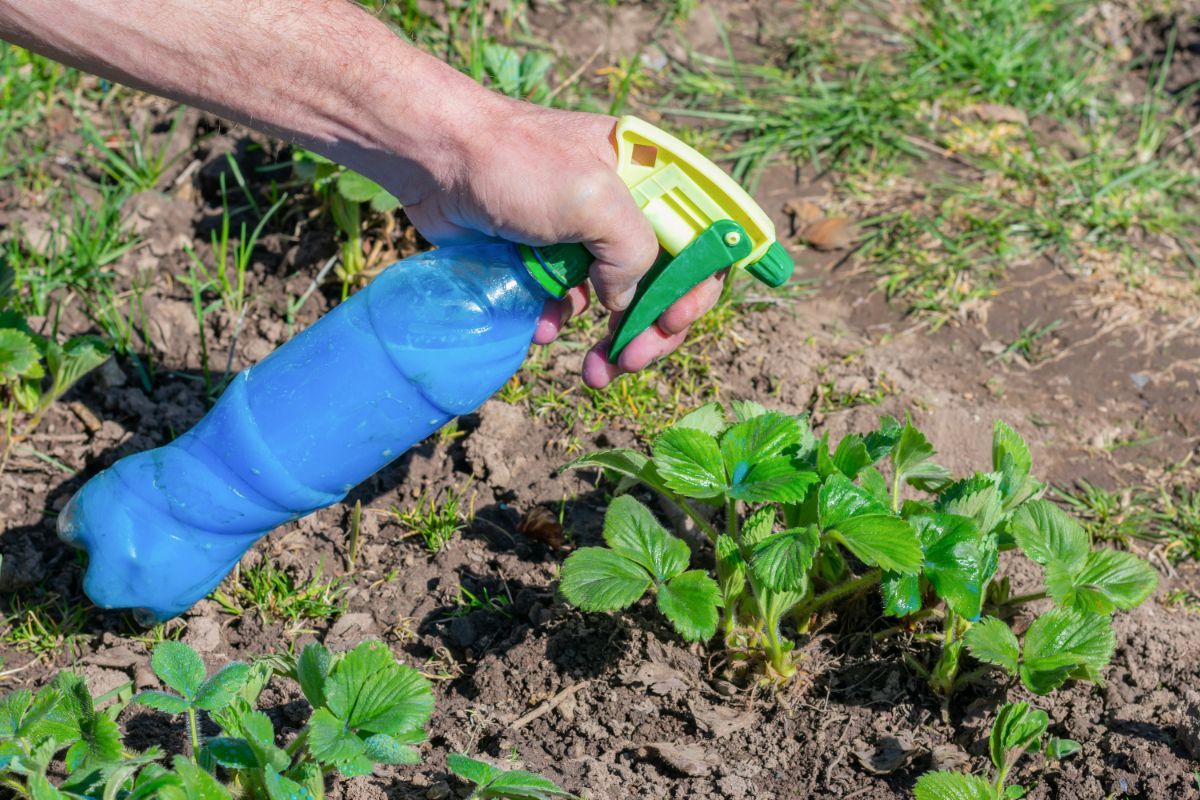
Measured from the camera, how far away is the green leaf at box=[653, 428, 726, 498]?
83.6 inches

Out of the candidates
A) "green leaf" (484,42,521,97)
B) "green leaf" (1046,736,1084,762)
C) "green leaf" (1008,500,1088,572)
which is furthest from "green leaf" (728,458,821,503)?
"green leaf" (484,42,521,97)

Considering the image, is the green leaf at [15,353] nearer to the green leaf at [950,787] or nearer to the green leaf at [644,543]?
the green leaf at [644,543]

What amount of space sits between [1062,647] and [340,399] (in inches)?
51.5

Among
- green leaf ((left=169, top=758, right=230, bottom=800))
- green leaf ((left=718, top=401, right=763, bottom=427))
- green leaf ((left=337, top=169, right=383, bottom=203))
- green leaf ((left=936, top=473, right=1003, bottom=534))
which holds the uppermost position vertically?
green leaf ((left=337, top=169, right=383, bottom=203))

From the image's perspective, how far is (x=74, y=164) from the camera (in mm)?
3486

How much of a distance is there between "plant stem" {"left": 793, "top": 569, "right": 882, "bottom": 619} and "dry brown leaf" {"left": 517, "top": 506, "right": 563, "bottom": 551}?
1.77 feet

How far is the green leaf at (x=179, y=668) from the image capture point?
6.19ft

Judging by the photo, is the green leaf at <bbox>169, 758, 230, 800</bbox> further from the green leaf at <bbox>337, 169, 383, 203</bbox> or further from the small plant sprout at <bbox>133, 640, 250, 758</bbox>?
the green leaf at <bbox>337, 169, 383, 203</bbox>

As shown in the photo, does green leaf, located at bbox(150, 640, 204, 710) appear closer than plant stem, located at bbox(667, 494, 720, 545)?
Yes

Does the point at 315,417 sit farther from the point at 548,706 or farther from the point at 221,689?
the point at 548,706

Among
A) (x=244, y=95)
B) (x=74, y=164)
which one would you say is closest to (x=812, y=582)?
(x=244, y=95)

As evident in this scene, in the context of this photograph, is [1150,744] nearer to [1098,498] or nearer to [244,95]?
[1098,498]

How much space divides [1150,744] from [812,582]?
641 mm

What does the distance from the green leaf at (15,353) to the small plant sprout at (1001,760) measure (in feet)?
6.37
